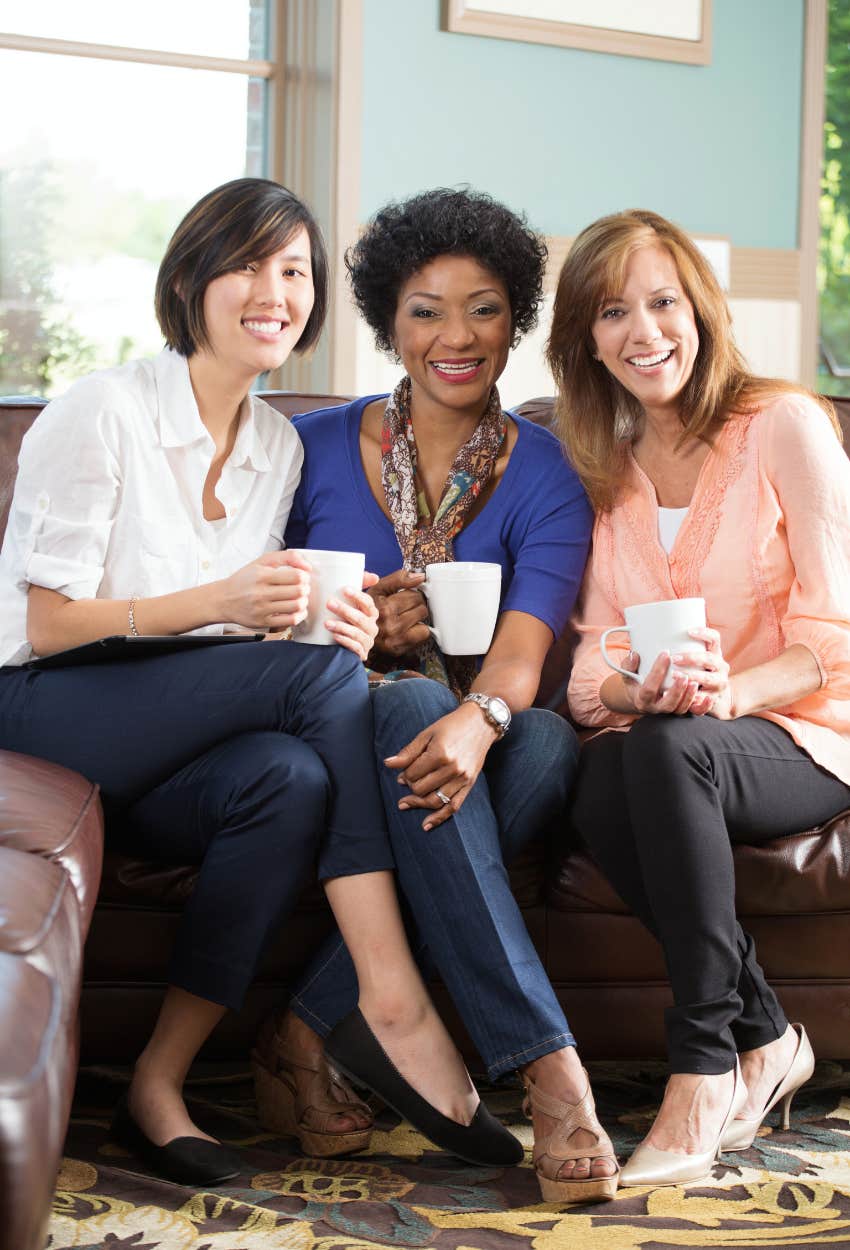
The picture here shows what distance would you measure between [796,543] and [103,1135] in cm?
111

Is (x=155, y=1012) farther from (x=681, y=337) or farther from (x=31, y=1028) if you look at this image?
(x=681, y=337)

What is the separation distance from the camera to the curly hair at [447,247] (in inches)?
75.9

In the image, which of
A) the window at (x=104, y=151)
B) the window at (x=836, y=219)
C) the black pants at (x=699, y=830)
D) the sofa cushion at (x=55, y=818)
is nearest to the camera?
the sofa cushion at (x=55, y=818)

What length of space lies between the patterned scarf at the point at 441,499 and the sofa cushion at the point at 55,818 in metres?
0.56

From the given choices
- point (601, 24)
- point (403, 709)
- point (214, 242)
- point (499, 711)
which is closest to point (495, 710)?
point (499, 711)

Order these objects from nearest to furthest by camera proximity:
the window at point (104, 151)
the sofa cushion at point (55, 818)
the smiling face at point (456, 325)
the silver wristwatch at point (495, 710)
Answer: the sofa cushion at point (55, 818) < the silver wristwatch at point (495, 710) < the smiling face at point (456, 325) < the window at point (104, 151)

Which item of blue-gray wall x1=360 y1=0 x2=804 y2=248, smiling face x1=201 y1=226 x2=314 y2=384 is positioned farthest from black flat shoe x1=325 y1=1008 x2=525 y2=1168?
blue-gray wall x1=360 y1=0 x2=804 y2=248

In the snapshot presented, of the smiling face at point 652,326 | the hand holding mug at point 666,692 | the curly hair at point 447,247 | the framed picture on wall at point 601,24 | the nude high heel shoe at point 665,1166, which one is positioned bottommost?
the nude high heel shoe at point 665,1166

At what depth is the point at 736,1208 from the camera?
138cm

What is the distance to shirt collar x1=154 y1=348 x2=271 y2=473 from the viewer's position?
5.81 ft

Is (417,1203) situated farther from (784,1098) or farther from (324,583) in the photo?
(324,583)

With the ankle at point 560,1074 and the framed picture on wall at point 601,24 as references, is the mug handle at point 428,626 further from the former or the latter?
the framed picture on wall at point 601,24

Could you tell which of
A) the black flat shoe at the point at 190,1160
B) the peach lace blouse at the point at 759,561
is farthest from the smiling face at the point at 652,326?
the black flat shoe at the point at 190,1160

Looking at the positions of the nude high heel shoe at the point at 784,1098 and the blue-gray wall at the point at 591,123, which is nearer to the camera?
the nude high heel shoe at the point at 784,1098
